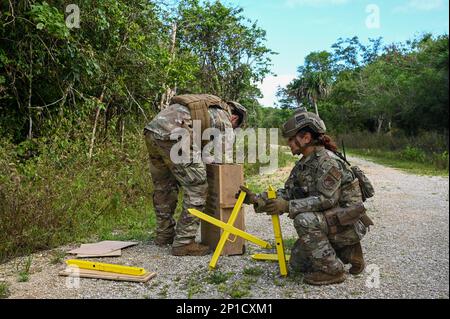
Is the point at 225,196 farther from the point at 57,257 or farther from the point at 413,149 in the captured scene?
the point at 413,149

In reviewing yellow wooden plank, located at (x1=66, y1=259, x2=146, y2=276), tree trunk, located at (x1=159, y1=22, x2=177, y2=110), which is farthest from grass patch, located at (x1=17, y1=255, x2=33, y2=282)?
tree trunk, located at (x1=159, y1=22, x2=177, y2=110)

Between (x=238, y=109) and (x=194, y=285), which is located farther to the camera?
(x=238, y=109)

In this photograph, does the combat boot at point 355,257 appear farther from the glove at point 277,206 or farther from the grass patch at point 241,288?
the grass patch at point 241,288

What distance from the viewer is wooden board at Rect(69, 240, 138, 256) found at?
16.5 ft

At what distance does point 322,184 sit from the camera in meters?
3.99

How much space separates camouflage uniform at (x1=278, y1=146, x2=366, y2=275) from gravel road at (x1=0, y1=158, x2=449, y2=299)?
0.28m

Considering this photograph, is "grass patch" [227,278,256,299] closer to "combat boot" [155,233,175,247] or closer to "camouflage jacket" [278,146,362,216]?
"camouflage jacket" [278,146,362,216]

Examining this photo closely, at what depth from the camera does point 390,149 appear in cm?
2462

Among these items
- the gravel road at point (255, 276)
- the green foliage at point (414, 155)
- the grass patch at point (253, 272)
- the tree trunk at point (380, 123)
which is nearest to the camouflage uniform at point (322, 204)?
the gravel road at point (255, 276)

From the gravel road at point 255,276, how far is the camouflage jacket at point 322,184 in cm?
69

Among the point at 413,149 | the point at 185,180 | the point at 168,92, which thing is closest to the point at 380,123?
the point at 413,149

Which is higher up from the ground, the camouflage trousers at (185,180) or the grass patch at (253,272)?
the camouflage trousers at (185,180)

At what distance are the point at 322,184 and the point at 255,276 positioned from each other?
109 centimetres

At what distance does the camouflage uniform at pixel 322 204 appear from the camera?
3945 millimetres
